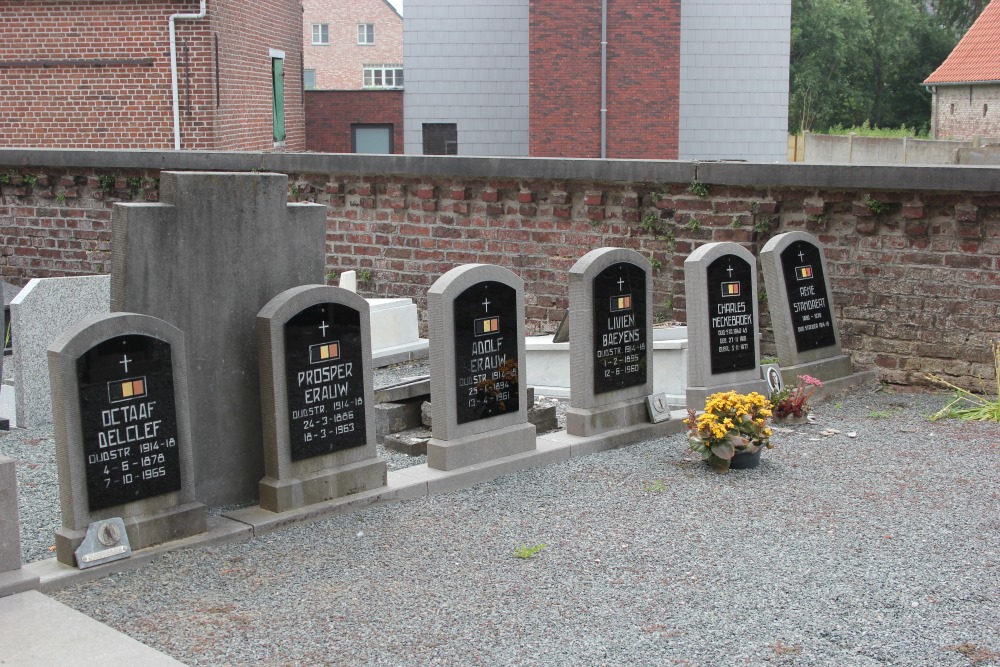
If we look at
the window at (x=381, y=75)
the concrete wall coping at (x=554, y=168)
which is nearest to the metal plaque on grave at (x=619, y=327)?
the concrete wall coping at (x=554, y=168)

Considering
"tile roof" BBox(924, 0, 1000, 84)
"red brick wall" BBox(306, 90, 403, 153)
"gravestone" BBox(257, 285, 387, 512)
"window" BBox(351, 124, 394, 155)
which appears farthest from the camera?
"tile roof" BBox(924, 0, 1000, 84)

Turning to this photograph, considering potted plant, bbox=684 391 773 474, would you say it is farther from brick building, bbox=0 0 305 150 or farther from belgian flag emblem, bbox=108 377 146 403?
brick building, bbox=0 0 305 150

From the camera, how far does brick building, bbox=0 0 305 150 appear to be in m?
20.2

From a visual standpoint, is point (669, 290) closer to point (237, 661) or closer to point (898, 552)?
point (898, 552)

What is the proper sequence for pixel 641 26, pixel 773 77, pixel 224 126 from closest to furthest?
1. pixel 224 126
2. pixel 641 26
3. pixel 773 77

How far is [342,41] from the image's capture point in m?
65.0

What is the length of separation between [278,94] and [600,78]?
726 centimetres

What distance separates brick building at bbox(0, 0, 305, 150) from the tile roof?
107 ft

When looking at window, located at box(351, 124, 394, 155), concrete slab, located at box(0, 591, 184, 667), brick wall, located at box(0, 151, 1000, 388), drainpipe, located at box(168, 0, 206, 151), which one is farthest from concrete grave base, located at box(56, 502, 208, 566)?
window, located at box(351, 124, 394, 155)

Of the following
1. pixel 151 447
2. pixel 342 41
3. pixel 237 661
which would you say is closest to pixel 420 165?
pixel 151 447

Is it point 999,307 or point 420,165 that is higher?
point 420,165

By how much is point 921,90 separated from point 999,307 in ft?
191

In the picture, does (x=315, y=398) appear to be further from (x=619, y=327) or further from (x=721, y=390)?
(x=721, y=390)

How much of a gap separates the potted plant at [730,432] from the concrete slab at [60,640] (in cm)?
374
